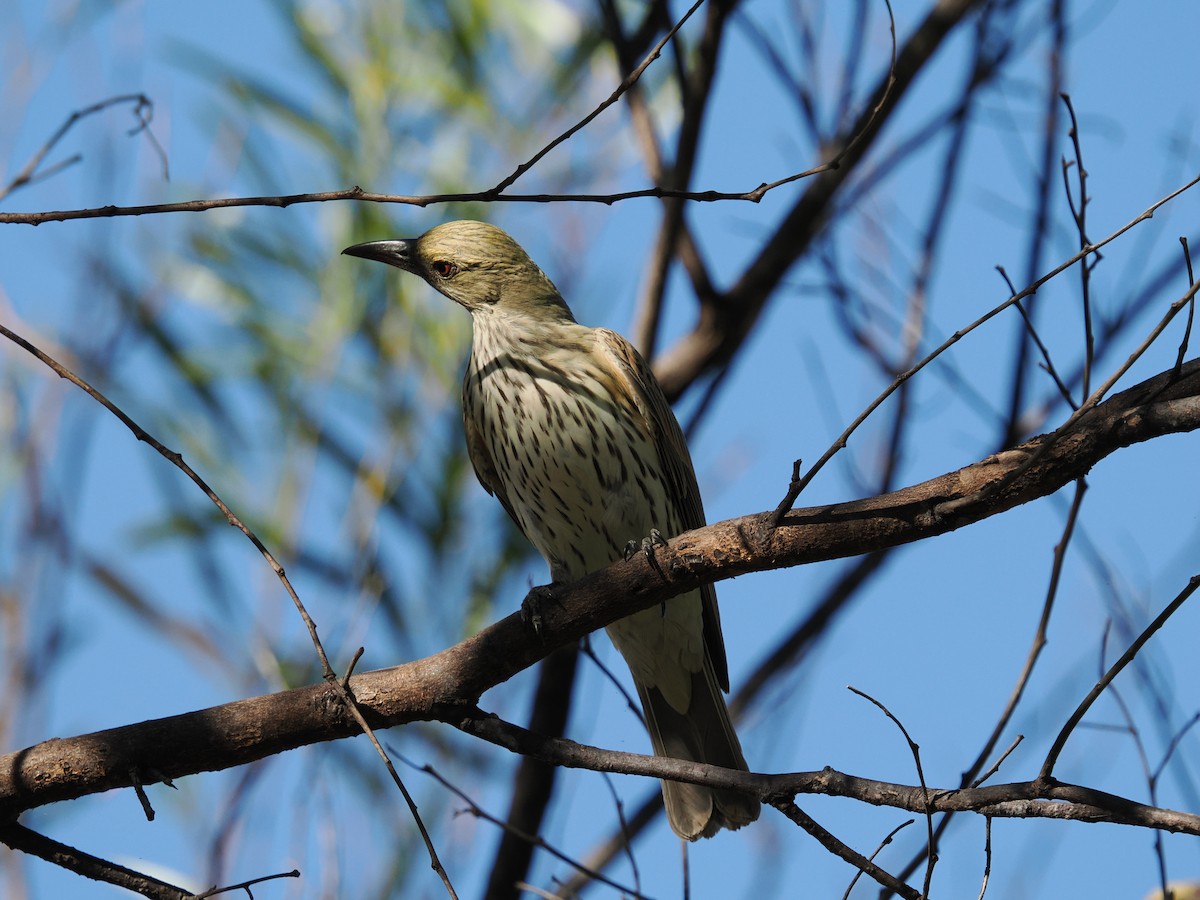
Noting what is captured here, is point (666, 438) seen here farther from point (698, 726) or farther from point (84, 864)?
point (84, 864)

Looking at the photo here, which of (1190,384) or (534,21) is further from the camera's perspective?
(534,21)

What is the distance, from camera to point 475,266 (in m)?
4.96

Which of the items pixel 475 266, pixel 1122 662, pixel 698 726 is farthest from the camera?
pixel 475 266

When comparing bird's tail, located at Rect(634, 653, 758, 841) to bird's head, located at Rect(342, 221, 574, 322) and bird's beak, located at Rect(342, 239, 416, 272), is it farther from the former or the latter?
bird's beak, located at Rect(342, 239, 416, 272)

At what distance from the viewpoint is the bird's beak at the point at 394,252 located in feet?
16.3

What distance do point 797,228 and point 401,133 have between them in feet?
6.26

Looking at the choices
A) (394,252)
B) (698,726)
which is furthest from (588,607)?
(394,252)

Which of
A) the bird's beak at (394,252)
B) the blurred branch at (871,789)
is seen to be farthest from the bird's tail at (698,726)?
the bird's beak at (394,252)

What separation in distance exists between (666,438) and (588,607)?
141cm

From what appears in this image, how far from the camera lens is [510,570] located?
18.0 feet

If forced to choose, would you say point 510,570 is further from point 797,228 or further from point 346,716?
point 346,716

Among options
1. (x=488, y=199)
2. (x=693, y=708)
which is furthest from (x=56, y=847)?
(x=693, y=708)

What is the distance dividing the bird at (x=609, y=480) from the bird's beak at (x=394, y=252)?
92mm

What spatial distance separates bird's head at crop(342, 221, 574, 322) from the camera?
4922mm
